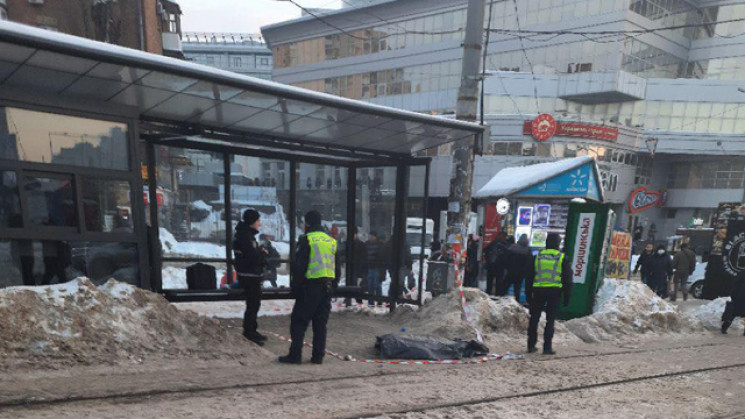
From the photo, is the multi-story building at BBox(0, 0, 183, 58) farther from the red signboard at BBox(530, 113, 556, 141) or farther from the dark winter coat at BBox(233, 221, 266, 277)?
the red signboard at BBox(530, 113, 556, 141)

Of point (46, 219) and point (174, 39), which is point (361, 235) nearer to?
point (46, 219)

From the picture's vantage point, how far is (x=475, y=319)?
722 cm

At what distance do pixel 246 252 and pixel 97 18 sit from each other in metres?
19.7

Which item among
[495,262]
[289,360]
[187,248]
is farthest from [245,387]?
[495,262]

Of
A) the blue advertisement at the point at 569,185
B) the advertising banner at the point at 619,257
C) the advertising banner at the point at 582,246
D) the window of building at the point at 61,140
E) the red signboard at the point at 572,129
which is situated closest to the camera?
the window of building at the point at 61,140

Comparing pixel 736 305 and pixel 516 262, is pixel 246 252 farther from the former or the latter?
pixel 736 305

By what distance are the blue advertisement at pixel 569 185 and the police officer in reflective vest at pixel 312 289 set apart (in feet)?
22.5

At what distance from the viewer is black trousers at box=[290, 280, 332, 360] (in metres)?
4.94

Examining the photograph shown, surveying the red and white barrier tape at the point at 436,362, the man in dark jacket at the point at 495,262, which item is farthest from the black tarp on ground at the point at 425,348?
the man in dark jacket at the point at 495,262

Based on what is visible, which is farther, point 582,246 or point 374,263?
point 582,246

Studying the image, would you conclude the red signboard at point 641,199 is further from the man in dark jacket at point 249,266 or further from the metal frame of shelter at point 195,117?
the man in dark jacket at point 249,266

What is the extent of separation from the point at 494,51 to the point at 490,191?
2889 cm

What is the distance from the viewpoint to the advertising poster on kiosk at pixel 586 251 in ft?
29.2

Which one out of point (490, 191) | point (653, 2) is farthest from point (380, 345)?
point (653, 2)
